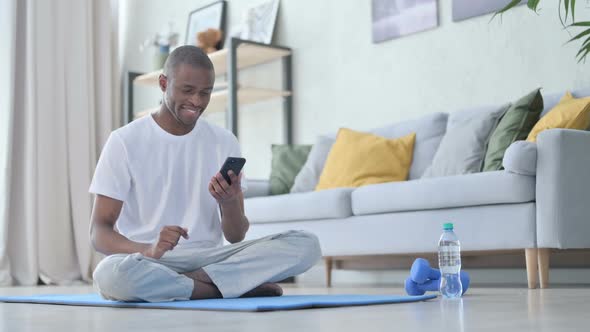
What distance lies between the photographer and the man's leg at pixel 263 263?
2.25 meters

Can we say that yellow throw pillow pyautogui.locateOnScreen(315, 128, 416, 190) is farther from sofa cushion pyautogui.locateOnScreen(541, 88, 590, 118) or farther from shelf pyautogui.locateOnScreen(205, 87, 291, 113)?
shelf pyautogui.locateOnScreen(205, 87, 291, 113)

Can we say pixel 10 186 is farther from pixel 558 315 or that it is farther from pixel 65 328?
pixel 558 315

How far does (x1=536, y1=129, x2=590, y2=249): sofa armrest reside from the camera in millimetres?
2787

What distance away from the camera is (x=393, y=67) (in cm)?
446

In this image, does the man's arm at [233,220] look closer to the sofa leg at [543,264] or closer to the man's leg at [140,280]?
the man's leg at [140,280]

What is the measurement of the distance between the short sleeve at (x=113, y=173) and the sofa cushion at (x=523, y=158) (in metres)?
1.35

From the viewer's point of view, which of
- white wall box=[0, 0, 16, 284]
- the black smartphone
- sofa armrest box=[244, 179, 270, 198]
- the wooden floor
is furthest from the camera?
white wall box=[0, 0, 16, 284]

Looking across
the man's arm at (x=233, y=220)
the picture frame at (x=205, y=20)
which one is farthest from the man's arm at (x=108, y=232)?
the picture frame at (x=205, y=20)

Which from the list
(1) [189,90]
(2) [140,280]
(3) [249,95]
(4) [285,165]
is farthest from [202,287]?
(3) [249,95]

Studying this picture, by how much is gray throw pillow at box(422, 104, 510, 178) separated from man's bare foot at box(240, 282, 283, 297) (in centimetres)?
133

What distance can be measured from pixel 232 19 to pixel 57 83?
1.23m

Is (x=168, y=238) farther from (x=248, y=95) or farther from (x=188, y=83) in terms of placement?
(x=248, y=95)

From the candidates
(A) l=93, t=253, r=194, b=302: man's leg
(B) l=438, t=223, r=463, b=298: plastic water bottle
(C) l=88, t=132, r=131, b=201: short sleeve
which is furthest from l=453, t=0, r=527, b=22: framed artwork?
(A) l=93, t=253, r=194, b=302: man's leg

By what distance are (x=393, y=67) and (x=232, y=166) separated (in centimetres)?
250
